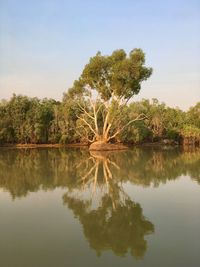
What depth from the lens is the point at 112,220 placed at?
272 inches

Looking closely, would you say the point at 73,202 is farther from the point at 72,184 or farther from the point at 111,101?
the point at 111,101

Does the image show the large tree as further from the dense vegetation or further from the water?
the water

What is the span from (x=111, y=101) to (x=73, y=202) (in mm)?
20741

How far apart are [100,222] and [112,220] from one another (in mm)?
284

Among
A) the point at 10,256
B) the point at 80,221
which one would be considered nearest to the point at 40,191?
the point at 80,221

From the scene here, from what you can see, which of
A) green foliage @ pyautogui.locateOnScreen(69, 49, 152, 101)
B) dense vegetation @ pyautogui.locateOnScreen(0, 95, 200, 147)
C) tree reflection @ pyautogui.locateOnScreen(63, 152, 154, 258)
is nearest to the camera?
tree reflection @ pyautogui.locateOnScreen(63, 152, 154, 258)

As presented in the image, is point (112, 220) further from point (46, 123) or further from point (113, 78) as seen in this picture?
point (46, 123)

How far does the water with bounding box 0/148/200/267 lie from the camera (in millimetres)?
4945

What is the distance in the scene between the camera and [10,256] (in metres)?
5.03

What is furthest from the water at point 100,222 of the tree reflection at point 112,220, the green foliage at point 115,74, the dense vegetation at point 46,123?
the dense vegetation at point 46,123

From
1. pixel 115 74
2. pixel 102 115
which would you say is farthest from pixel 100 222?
pixel 102 115

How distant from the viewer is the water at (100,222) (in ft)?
16.2

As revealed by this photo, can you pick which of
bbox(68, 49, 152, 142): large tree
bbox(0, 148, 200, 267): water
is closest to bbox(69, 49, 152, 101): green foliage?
bbox(68, 49, 152, 142): large tree

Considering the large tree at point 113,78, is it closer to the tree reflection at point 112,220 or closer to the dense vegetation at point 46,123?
the dense vegetation at point 46,123
